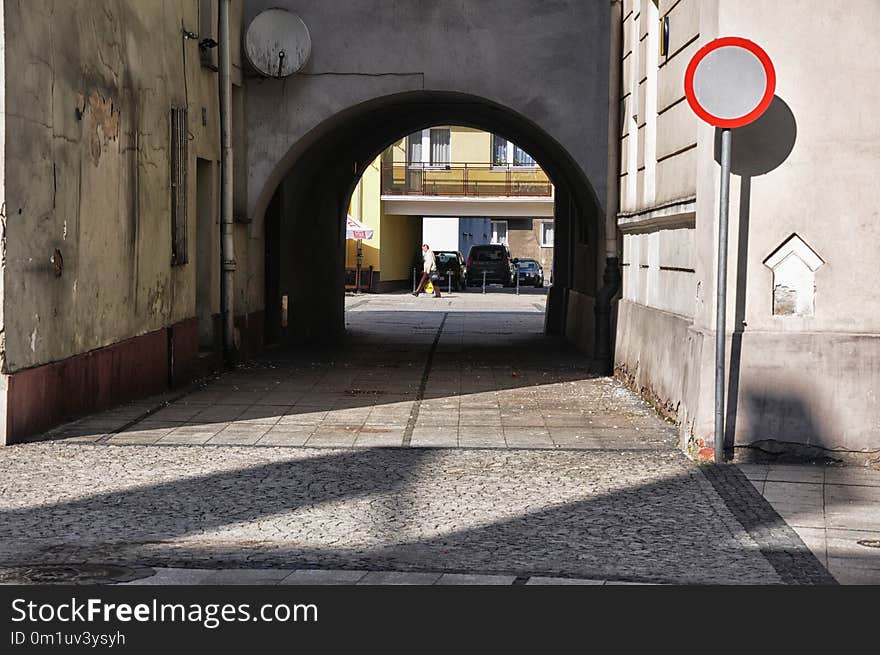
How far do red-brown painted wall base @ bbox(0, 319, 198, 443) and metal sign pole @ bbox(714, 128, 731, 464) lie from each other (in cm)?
491

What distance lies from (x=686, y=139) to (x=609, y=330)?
4.88 m

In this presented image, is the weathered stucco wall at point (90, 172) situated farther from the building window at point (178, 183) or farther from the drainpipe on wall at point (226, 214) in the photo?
the drainpipe on wall at point (226, 214)

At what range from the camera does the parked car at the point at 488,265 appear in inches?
2318

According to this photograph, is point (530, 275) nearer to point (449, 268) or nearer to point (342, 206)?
point (449, 268)

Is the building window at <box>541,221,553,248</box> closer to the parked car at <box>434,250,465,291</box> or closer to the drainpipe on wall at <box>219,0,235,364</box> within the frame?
the parked car at <box>434,250,465,291</box>

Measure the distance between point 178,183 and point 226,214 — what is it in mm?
1878

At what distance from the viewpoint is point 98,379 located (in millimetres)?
11562

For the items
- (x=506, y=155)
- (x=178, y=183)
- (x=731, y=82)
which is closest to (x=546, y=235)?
(x=506, y=155)

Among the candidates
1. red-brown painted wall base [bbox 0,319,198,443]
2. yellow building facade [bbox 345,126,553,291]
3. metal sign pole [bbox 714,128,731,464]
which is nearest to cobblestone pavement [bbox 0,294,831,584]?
red-brown painted wall base [bbox 0,319,198,443]

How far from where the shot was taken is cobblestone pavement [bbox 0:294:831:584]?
6.59 metres

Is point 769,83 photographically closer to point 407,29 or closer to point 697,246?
point 697,246

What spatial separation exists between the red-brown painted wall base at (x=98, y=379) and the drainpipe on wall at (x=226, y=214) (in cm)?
109

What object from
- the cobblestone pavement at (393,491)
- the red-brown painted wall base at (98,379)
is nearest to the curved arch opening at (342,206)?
the red-brown painted wall base at (98,379)
